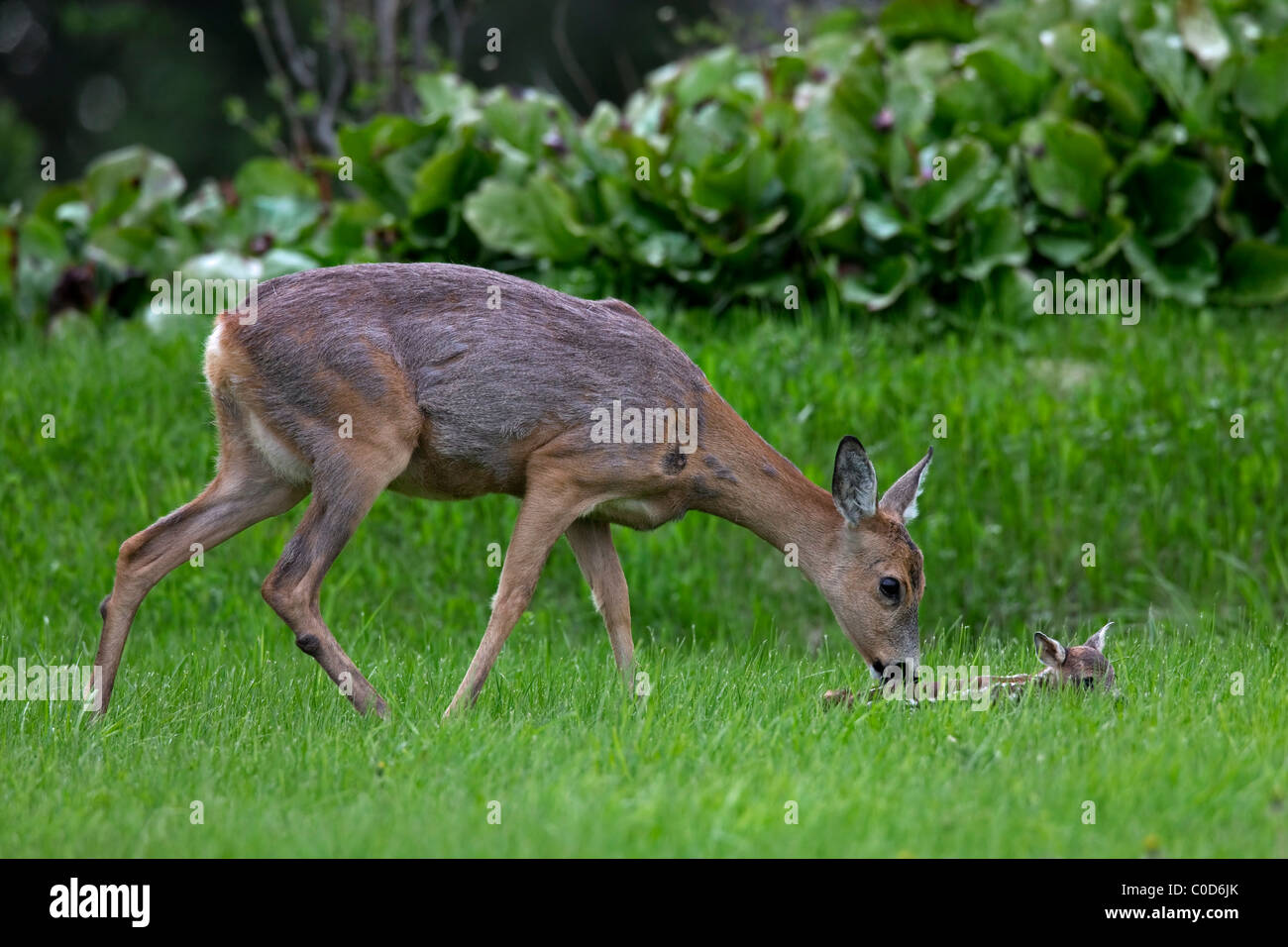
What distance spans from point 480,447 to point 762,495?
116 centimetres

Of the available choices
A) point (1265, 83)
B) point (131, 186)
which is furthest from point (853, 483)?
point (131, 186)

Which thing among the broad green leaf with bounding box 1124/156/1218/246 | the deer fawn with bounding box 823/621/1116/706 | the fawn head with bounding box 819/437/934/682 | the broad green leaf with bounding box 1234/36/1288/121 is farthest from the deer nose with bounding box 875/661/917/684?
the broad green leaf with bounding box 1234/36/1288/121

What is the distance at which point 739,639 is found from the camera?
8.24m

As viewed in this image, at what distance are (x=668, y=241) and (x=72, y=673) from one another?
482 cm

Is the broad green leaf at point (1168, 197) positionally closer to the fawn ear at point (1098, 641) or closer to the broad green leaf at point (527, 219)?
the broad green leaf at point (527, 219)

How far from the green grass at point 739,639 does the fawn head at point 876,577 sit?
0.29m

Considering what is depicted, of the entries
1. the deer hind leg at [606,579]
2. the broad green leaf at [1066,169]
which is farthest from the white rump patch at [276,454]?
the broad green leaf at [1066,169]

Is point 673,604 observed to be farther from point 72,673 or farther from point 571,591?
point 72,673

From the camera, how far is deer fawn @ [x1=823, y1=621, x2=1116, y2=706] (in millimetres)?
5930

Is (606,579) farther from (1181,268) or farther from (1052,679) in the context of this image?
(1181,268)

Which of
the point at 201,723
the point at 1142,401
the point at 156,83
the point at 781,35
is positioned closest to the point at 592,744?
the point at 201,723

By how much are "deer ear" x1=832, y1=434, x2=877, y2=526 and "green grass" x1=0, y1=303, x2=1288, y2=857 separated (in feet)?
2.31

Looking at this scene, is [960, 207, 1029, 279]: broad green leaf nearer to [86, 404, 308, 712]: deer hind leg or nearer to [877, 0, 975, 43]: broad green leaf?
[877, 0, 975, 43]: broad green leaf

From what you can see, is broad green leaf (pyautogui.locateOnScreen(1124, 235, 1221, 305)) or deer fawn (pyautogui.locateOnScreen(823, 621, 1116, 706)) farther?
broad green leaf (pyautogui.locateOnScreen(1124, 235, 1221, 305))
